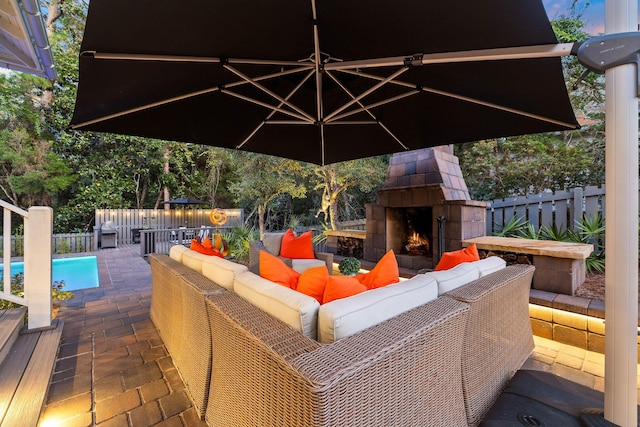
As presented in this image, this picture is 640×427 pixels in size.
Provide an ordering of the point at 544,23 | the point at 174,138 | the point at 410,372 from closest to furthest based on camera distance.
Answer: the point at 410,372, the point at 544,23, the point at 174,138

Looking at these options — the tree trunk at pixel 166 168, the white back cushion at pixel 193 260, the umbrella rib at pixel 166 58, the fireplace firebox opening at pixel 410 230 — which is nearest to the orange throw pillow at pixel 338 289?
the white back cushion at pixel 193 260

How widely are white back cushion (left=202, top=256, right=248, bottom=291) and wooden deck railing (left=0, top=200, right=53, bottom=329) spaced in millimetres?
1629

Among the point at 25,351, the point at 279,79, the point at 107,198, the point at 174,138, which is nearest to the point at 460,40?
the point at 279,79

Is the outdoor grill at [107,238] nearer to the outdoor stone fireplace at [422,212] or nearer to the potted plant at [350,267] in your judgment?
the outdoor stone fireplace at [422,212]

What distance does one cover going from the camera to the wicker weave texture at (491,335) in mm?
1478

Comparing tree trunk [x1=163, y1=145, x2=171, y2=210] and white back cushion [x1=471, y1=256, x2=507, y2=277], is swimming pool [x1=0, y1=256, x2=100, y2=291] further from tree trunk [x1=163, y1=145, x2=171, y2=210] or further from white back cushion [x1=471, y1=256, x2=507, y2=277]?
white back cushion [x1=471, y1=256, x2=507, y2=277]

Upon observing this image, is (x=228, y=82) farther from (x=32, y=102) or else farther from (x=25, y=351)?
(x=32, y=102)

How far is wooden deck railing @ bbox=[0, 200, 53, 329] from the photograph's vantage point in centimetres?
241

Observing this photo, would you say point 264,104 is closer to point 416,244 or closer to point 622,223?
point 622,223

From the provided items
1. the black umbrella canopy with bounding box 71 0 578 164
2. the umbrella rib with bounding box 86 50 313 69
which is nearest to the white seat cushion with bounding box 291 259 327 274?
the black umbrella canopy with bounding box 71 0 578 164

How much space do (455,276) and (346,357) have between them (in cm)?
110

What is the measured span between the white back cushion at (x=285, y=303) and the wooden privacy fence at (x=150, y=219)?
995 centimetres

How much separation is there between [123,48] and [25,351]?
239cm

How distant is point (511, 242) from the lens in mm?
3568
